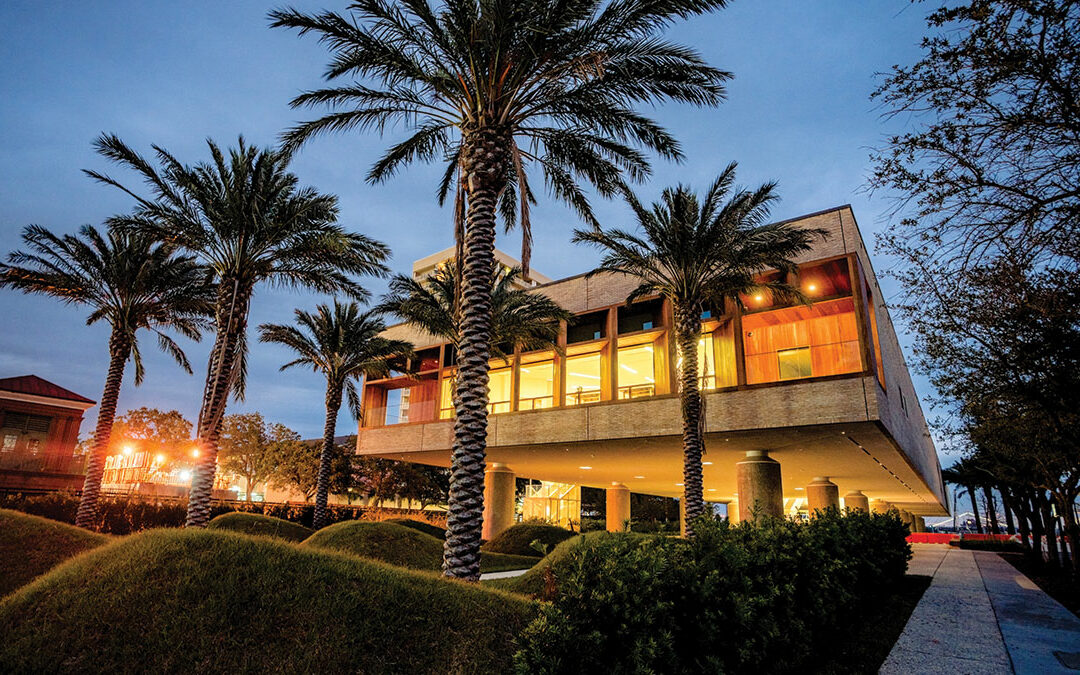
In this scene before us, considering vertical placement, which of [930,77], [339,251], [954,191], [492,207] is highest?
[339,251]

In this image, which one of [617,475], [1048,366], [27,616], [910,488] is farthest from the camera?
[910,488]

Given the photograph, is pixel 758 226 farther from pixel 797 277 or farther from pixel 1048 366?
pixel 1048 366

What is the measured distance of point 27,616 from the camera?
18.0 feet

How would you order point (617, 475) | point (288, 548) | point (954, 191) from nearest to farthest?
point (288, 548), point (954, 191), point (617, 475)

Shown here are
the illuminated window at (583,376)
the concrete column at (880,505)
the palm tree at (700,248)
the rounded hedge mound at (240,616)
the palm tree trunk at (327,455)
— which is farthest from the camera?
the concrete column at (880,505)

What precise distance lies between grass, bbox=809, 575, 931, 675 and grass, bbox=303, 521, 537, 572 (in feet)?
34.8

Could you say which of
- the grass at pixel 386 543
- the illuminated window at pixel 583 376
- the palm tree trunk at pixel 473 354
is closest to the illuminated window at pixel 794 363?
the illuminated window at pixel 583 376

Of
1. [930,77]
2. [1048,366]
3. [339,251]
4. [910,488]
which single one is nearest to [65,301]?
[339,251]

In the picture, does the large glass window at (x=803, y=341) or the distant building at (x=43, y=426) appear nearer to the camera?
the large glass window at (x=803, y=341)

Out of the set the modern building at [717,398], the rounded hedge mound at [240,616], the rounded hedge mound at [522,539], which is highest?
the modern building at [717,398]

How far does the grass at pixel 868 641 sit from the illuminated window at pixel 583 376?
1564cm

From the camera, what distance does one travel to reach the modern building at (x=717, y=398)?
65.3ft

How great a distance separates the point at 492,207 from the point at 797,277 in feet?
47.7

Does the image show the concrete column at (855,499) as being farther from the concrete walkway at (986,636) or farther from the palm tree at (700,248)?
the palm tree at (700,248)
